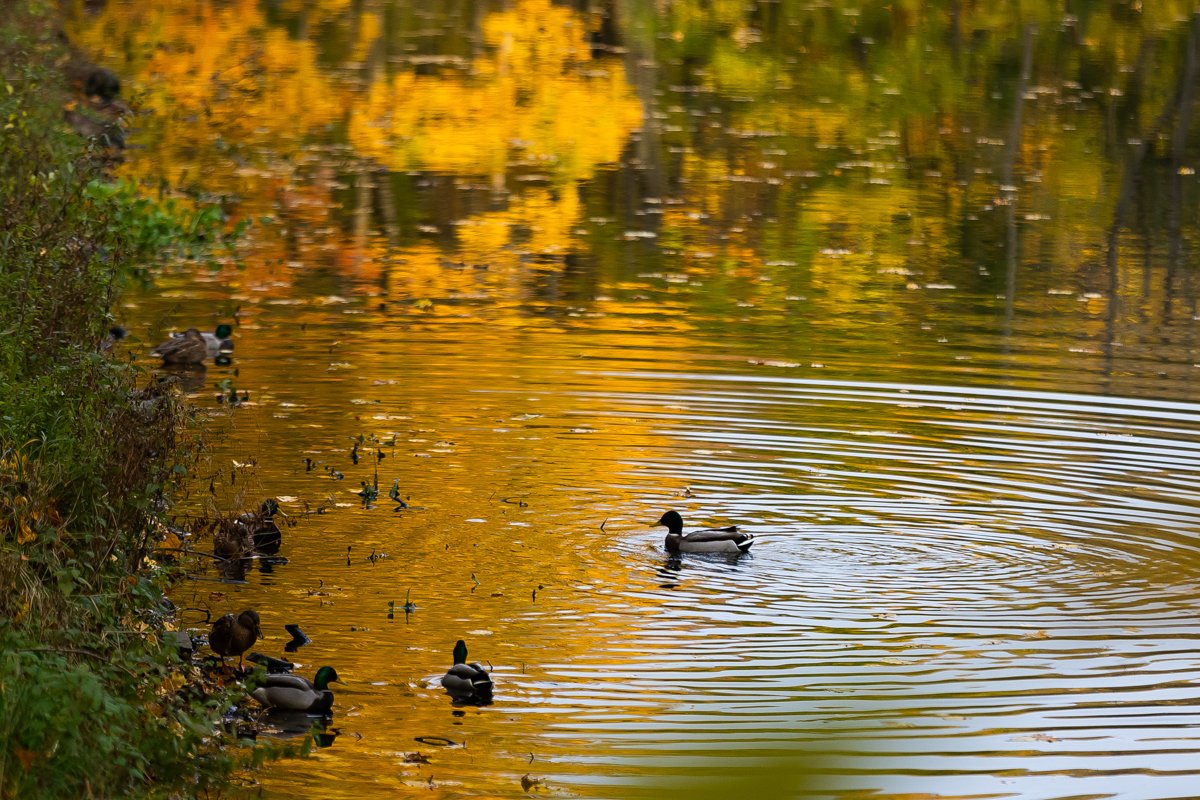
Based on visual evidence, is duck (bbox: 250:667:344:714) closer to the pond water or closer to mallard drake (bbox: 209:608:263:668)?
the pond water

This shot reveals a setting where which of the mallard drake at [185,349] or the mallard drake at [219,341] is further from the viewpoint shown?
the mallard drake at [219,341]

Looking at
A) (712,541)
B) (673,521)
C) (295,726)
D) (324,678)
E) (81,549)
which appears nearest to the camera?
(295,726)

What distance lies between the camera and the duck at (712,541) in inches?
433

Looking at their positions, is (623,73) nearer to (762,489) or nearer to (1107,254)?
(1107,254)

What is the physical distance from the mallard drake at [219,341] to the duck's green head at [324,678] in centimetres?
822

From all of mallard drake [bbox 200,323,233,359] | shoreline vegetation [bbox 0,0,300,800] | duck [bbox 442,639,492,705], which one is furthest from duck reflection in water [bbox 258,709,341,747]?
mallard drake [bbox 200,323,233,359]

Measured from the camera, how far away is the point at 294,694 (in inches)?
325

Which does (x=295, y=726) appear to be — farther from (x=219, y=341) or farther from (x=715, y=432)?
(x=219, y=341)

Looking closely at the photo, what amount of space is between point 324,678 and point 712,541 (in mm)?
3315

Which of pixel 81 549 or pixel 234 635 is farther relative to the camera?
pixel 234 635

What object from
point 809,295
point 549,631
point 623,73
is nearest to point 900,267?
point 809,295

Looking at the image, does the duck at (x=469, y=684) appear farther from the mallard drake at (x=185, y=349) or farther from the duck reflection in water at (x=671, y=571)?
the mallard drake at (x=185, y=349)

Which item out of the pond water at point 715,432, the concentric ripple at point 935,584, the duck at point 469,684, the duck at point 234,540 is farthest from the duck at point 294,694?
the duck at point 234,540

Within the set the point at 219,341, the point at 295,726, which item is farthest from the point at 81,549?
the point at 219,341
